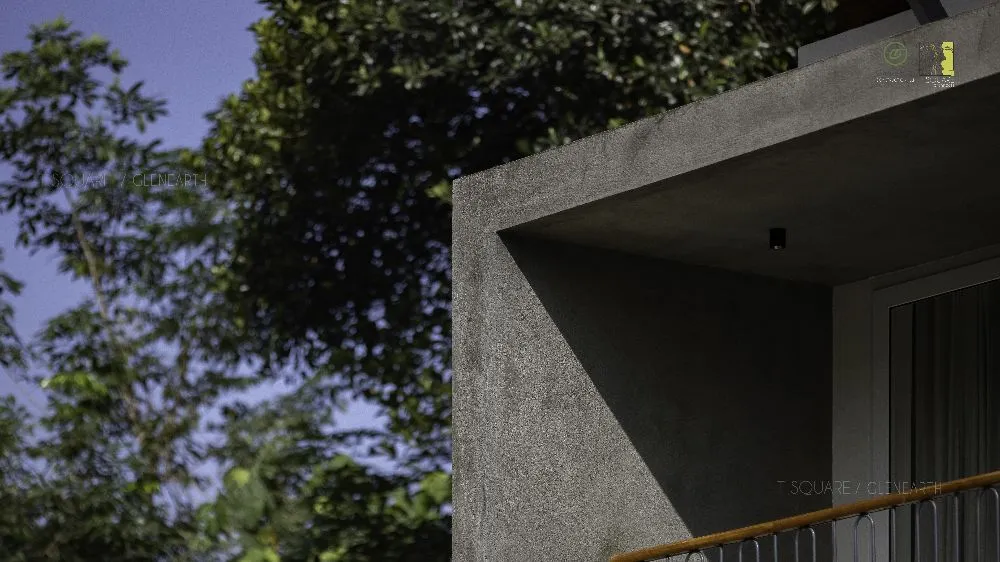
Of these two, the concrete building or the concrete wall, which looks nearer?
the concrete building

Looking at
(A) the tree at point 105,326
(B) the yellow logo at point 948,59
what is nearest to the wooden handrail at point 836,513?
(B) the yellow logo at point 948,59

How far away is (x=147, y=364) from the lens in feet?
52.6

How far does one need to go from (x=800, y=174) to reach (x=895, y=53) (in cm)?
91

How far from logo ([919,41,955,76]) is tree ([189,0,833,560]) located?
7961mm

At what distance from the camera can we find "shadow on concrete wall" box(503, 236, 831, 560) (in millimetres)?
6918

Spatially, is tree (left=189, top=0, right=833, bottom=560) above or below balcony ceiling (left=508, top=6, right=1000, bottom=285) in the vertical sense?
above

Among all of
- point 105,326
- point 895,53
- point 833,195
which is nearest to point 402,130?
point 105,326

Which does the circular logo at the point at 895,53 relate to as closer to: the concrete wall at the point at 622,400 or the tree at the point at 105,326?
the concrete wall at the point at 622,400

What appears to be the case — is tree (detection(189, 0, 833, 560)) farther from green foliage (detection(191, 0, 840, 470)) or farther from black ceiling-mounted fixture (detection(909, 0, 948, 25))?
black ceiling-mounted fixture (detection(909, 0, 948, 25))

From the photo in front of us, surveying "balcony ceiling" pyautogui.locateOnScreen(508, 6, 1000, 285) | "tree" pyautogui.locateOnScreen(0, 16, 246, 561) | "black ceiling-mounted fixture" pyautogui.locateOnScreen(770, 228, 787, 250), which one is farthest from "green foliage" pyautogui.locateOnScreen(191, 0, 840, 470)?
"black ceiling-mounted fixture" pyautogui.locateOnScreen(770, 228, 787, 250)

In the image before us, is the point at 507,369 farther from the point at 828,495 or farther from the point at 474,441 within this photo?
the point at 828,495

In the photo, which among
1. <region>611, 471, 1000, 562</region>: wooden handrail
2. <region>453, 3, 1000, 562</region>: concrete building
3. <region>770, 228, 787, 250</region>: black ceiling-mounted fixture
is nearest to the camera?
<region>611, 471, 1000, 562</region>: wooden handrail

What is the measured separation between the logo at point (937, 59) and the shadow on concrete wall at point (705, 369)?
87.8 inches

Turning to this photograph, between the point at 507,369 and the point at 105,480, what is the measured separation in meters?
9.92
